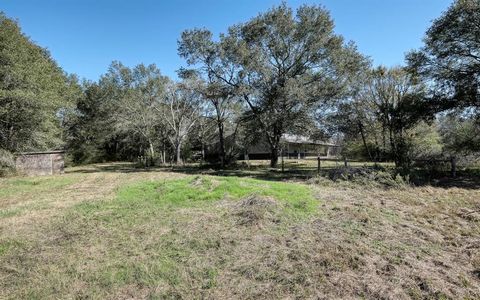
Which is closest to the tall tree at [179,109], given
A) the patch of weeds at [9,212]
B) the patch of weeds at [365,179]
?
the patch of weeds at [365,179]

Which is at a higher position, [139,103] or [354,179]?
[139,103]

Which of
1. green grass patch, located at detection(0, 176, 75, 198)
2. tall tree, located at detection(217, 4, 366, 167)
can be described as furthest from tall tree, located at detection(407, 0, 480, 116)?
green grass patch, located at detection(0, 176, 75, 198)

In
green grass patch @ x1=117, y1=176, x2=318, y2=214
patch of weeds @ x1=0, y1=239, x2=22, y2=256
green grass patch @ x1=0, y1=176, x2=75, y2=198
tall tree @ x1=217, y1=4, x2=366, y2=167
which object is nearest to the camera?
patch of weeds @ x1=0, y1=239, x2=22, y2=256

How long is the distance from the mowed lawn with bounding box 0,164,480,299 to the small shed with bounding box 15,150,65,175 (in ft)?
33.0

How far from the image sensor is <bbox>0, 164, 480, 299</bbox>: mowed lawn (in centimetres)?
376

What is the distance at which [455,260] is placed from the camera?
4.42 metres

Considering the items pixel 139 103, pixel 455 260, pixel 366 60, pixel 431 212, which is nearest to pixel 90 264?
pixel 455 260

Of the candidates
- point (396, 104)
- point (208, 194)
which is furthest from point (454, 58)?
point (208, 194)

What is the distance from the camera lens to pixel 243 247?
16.5 feet

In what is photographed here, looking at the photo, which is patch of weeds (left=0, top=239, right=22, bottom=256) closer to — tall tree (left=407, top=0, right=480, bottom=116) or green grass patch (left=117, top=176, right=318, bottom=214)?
green grass patch (left=117, top=176, right=318, bottom=214)

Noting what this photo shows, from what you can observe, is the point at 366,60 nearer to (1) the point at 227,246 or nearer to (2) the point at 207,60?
(2) the point at 207,60

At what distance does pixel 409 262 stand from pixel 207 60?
19576 mm

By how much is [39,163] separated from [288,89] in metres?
15.8

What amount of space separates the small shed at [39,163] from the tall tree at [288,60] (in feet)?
41.3
